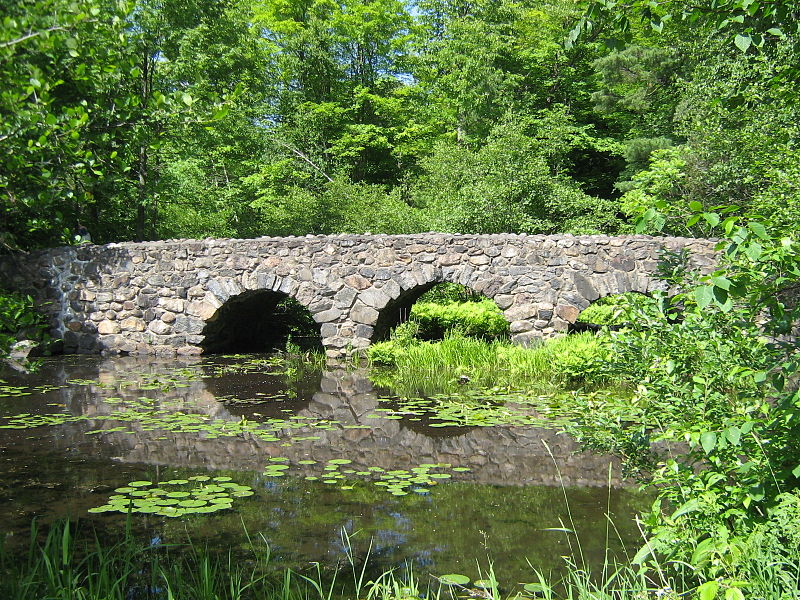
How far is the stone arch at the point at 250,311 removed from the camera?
12.2m

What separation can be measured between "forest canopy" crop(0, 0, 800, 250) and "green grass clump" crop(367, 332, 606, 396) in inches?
89.0

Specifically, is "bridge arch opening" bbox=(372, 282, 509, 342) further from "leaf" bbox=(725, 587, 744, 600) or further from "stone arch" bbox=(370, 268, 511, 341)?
"leaf" bbox=(725, 587, 744, 600)

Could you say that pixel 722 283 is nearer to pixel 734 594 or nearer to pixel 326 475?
pixel 734 594

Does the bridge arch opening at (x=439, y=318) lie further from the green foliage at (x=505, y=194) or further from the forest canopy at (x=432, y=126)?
the forest canopy at (x=432, y=126)

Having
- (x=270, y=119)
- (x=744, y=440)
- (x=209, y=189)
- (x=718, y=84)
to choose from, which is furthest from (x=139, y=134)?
(x=270, y=119)

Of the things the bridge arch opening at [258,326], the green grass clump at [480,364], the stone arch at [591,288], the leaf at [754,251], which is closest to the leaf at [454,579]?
the leaf at [754,251]

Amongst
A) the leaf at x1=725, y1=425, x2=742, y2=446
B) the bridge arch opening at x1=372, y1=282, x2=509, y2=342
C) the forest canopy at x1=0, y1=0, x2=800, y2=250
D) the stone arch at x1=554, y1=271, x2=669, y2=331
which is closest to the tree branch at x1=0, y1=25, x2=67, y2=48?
the leaf at x1=725, y1=425, x2=742, y2=446

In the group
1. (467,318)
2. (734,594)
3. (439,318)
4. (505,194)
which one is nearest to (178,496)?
(734,594)

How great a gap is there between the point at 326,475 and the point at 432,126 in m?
20.2

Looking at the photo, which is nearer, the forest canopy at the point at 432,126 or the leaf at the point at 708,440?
the leaf at the point at 708,440

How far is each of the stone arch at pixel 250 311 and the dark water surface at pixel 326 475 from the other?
12.2 feet

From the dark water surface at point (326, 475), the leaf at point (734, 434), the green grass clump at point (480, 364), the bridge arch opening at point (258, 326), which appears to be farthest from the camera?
the bridge arch opening at point (258, 326)

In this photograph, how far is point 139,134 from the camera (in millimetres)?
3377

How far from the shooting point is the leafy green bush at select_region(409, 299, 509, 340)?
13.8 metres
